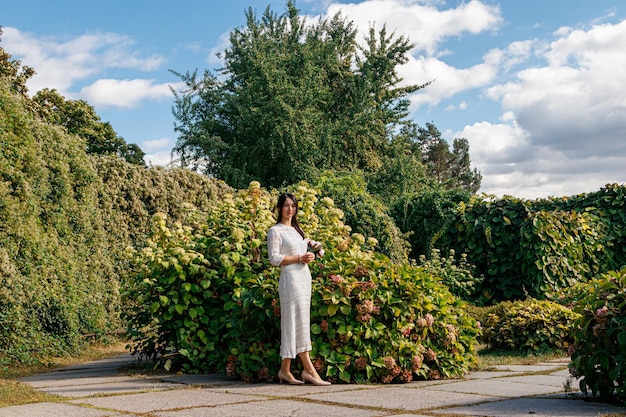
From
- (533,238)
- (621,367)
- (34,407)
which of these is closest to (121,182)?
(34,407)

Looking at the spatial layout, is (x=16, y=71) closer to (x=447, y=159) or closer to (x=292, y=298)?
(x=292, y=298)

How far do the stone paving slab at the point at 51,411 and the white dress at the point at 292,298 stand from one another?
1.75 meters

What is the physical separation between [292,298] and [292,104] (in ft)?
50.8

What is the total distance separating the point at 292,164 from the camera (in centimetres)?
2052

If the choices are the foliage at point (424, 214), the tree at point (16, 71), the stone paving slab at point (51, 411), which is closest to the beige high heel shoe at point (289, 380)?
the stone paving slab at point (51, 411)

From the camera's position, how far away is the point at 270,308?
244 inches

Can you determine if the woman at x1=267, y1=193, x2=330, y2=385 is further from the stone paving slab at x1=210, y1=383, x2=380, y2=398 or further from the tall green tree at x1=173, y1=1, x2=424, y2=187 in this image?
the tall green tree at x1=173, y1=1, x2=424, y2=187

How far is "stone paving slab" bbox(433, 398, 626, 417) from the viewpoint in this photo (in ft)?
14.0

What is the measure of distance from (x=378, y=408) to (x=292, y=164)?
53.3 ft

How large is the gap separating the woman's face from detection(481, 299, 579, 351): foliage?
3.92 meters

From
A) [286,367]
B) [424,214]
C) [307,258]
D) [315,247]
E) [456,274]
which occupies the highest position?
[424,214]

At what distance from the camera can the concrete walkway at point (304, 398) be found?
14.6ft

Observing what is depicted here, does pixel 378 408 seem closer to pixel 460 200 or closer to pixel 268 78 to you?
pixel 460 200

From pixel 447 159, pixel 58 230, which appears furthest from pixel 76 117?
pixel 447 159
